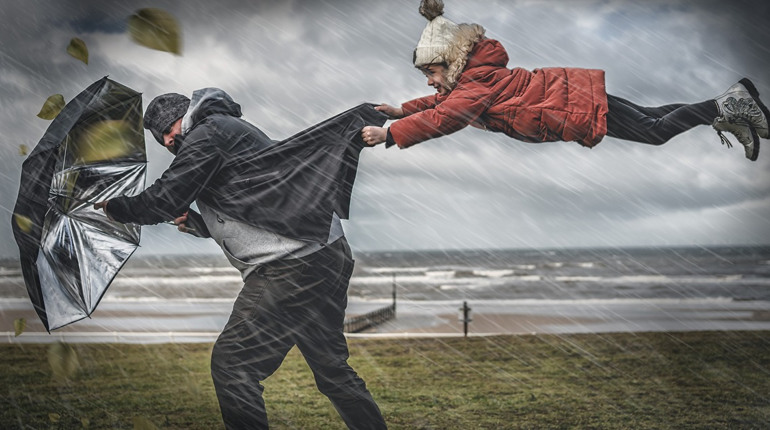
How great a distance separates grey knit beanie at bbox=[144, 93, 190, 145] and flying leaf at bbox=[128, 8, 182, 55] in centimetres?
35

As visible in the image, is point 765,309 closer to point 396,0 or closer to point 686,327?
point 686,327

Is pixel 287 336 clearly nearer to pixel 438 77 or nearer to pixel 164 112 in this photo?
pixel 164 112

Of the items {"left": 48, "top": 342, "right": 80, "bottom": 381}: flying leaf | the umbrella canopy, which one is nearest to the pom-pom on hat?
the umbrella canopy

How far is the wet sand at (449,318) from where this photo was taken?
7504 mm

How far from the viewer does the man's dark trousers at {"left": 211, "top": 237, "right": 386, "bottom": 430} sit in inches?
83.2

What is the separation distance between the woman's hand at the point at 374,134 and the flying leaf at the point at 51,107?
132cm

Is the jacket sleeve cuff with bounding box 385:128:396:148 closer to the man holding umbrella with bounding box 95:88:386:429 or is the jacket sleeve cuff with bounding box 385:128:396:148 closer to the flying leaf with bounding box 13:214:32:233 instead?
the man holding umbrella with bounding box 95:88:386:429

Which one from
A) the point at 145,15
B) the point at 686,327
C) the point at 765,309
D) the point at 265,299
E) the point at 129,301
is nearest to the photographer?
the point at 265,299

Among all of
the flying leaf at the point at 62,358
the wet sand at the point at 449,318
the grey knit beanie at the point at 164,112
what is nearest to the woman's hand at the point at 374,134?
the grey knit beanie at the point at 164,112

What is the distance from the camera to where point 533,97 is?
7.14ft

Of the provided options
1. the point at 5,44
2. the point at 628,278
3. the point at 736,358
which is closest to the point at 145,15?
the point at 5,44

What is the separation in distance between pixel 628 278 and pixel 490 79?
628 inches

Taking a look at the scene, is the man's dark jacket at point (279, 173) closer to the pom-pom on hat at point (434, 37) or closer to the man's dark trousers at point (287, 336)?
the man's dark trousers at point (287, 336)

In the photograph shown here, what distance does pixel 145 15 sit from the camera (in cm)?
250
